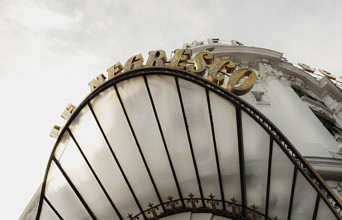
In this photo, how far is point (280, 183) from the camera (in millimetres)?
7309

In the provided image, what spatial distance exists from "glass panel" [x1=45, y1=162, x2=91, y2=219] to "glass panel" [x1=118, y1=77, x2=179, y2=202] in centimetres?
275

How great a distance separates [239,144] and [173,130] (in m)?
1.96

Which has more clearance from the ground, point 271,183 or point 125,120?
point 125,120

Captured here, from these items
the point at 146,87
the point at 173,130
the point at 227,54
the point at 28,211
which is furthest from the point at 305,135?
the point at 28,211

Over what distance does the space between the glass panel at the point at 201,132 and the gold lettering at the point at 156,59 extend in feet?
3.54

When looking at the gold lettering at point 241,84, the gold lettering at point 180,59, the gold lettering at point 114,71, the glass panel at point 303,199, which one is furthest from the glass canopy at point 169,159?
the gold lettering at point 114,71

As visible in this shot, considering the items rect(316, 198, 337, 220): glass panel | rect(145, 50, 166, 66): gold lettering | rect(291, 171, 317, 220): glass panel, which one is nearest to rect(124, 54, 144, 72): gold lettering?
rect(145, 50, 166, 66): gold lettering

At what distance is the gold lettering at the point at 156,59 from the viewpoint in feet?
28.0

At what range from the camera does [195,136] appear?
8.09 metres

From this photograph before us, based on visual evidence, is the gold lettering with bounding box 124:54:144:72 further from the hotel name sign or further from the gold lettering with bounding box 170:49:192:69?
the gold lettering with bounding box 170:49:192:69

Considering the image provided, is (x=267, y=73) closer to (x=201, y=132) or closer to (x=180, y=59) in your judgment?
(x=180, y=59)

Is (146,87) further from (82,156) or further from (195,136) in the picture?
(82,156)

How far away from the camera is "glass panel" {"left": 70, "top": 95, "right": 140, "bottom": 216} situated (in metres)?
8.84

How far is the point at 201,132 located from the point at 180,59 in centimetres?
230
